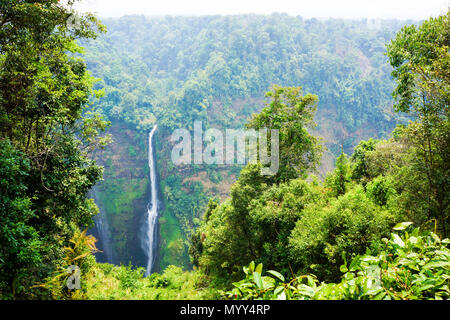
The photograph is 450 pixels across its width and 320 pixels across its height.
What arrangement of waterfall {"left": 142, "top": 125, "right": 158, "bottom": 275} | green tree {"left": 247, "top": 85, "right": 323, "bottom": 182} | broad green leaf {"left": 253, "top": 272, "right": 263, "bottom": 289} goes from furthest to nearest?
waterfall {"left": 142, "top": 125, "right": 158, "bottom": 275} → green tree {"left": 247, "top": 85, "right": 323, "bottom": 182} → broad green leaf {"left": 253, "top": 272, "right": 263, "bottom": 289}

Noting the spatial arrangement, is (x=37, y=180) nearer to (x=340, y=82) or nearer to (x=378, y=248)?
(x=378, y=248)

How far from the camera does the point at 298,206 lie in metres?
8.94

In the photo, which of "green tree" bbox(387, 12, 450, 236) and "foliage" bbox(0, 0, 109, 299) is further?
"foliage" bbox(0, 0, 109, 299)

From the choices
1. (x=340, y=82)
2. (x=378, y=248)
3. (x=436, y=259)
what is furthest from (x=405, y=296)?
(x=340, y=82)

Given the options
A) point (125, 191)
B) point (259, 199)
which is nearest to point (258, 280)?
point (259, 199)

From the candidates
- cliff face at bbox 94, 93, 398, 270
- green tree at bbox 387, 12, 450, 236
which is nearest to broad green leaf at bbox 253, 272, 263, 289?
green tree at bbox 387, 12, 450, 236

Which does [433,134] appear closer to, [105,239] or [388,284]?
[388,284]

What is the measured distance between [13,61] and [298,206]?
942 centimetres

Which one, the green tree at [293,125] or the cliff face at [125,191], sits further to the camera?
the cliff face at [125,191]

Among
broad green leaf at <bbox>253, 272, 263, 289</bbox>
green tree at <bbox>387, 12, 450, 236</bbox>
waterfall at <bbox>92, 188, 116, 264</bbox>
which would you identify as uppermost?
green tree at <bbox>387, 12, 450, 236</bbox>

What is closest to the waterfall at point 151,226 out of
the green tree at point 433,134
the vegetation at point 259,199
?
the vegetation at point 259,199

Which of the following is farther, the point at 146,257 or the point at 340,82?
the point at 340,82

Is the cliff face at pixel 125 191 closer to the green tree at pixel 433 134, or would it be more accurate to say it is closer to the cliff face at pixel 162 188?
the cliff face at pixel 162 188

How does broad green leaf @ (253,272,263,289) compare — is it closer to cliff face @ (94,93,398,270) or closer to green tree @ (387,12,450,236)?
green tree @ (387,12,450,236)
